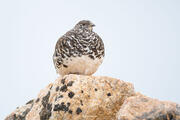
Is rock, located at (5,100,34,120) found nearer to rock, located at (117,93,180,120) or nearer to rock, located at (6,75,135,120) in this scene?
rock, located at (6,75,135,120)

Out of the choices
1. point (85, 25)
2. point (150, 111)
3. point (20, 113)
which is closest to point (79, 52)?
point (85, 25)

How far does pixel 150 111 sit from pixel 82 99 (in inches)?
72.7

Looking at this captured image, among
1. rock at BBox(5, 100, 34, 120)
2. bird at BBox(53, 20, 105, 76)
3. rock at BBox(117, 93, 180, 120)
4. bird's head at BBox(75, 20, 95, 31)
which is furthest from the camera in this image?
bird's head at BBox(75, 20, 95, 31)

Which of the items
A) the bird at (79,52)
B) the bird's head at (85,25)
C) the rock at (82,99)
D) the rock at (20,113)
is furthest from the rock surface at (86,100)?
the bird's head at (85,25)

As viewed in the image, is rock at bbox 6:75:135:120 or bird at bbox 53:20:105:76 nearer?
rock at bbox 6:75:135:120

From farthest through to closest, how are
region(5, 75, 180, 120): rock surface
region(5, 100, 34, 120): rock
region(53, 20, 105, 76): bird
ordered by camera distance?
region(5, 100, 34, 120): rock < region(53, 20, 105, 76): bird < region(5, 75, 180, 120): rock surface

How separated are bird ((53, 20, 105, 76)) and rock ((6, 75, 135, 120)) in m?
0.91

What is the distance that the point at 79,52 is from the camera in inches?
352

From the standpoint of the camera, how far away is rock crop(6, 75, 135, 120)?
736 centimetres

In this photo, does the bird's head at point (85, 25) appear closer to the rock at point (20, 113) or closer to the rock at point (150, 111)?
the rock at point (20, 113)

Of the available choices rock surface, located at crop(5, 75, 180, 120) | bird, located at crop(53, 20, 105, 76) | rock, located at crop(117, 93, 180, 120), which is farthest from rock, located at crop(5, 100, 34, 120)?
rock, located at crop(117, 93, 180, 120)

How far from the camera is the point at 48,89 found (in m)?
8.66

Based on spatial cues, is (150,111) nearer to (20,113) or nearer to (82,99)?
(82,99)

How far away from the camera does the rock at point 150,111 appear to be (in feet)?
20.1
